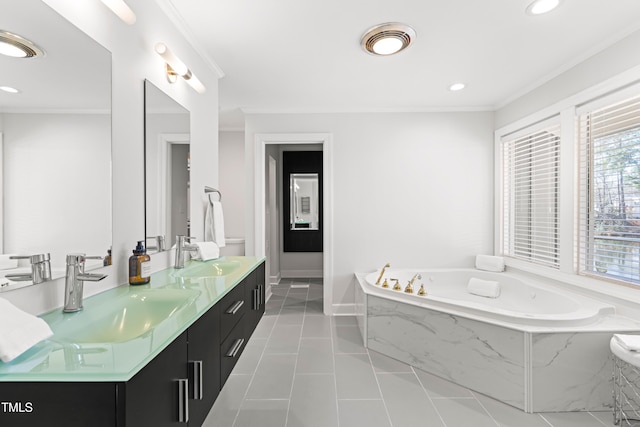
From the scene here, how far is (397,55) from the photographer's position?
2516mm

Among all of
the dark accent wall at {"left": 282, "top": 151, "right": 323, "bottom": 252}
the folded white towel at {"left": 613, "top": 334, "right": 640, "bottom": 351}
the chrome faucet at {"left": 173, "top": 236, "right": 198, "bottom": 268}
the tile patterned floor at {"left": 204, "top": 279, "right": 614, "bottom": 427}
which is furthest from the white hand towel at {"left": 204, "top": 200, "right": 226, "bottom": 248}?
the dark accent wall at {"left": 282, "top": 151, "right": 323, "bottom": 252}

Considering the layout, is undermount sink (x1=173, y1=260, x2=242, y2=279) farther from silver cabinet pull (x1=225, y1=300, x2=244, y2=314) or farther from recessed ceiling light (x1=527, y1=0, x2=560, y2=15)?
recessed ceiling light (x1=527, y1=0, x2=560, y2=15)

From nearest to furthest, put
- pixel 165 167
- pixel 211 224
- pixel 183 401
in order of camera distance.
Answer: pixel 183 401
pixel 165 167
pixel 211 224

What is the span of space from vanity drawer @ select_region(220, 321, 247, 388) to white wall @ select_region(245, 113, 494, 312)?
221 cm

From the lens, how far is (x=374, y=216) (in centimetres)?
378

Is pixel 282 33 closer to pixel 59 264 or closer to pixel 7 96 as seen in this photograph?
pixel 7 96

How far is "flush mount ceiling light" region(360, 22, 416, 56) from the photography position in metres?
2.12

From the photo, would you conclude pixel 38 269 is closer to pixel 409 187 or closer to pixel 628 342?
pixel 628 342

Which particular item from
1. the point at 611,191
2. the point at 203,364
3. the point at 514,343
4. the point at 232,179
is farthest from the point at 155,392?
the point at 232,179

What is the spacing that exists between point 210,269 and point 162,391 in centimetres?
116

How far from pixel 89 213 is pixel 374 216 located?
9.70 ft

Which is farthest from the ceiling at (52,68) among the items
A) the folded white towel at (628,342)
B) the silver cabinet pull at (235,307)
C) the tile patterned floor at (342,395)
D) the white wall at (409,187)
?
the folded white towel at (628,342)

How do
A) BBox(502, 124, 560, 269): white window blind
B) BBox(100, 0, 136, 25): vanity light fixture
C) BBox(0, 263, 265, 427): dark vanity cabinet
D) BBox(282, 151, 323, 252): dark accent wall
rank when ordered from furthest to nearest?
1. BBox(282, 151, 323, 252): dark accent wall
2. BBox(502, 124, 560, 269): white window blind
3. BBox(100, 0, 136, 25): vanity light fixture
4. BBox(0, 263, 265, 427): dark vanity cabinet

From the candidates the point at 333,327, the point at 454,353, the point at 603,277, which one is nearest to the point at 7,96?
the point at 454,353
